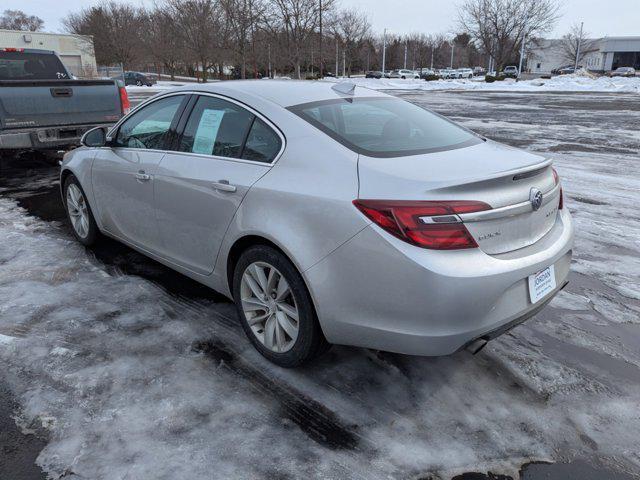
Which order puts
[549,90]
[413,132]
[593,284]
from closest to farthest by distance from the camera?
[413,132] < [593,284] < [549,90]

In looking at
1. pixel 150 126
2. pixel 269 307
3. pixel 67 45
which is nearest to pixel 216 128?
pixel 150 126

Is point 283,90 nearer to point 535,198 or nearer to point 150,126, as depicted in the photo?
point 150,126

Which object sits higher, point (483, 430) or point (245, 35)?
point (245, 35)

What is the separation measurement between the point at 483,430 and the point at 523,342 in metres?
1.02

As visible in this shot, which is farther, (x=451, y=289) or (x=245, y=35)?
(x=245, y=35)

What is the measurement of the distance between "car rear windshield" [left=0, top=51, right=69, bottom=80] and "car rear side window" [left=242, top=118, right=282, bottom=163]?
8.39 meters

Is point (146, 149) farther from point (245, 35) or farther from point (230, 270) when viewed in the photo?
point (245, 35)

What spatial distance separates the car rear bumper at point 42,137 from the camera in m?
7.39

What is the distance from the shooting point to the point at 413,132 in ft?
10.5

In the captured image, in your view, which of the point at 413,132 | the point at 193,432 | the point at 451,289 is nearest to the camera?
the point at 451,289

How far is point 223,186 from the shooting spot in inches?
122

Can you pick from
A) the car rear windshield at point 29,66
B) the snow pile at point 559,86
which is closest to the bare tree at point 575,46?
the snow pile at point 559,86

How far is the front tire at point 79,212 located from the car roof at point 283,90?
1916 millimetres

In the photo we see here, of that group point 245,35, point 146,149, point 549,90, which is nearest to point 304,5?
point 245,35
